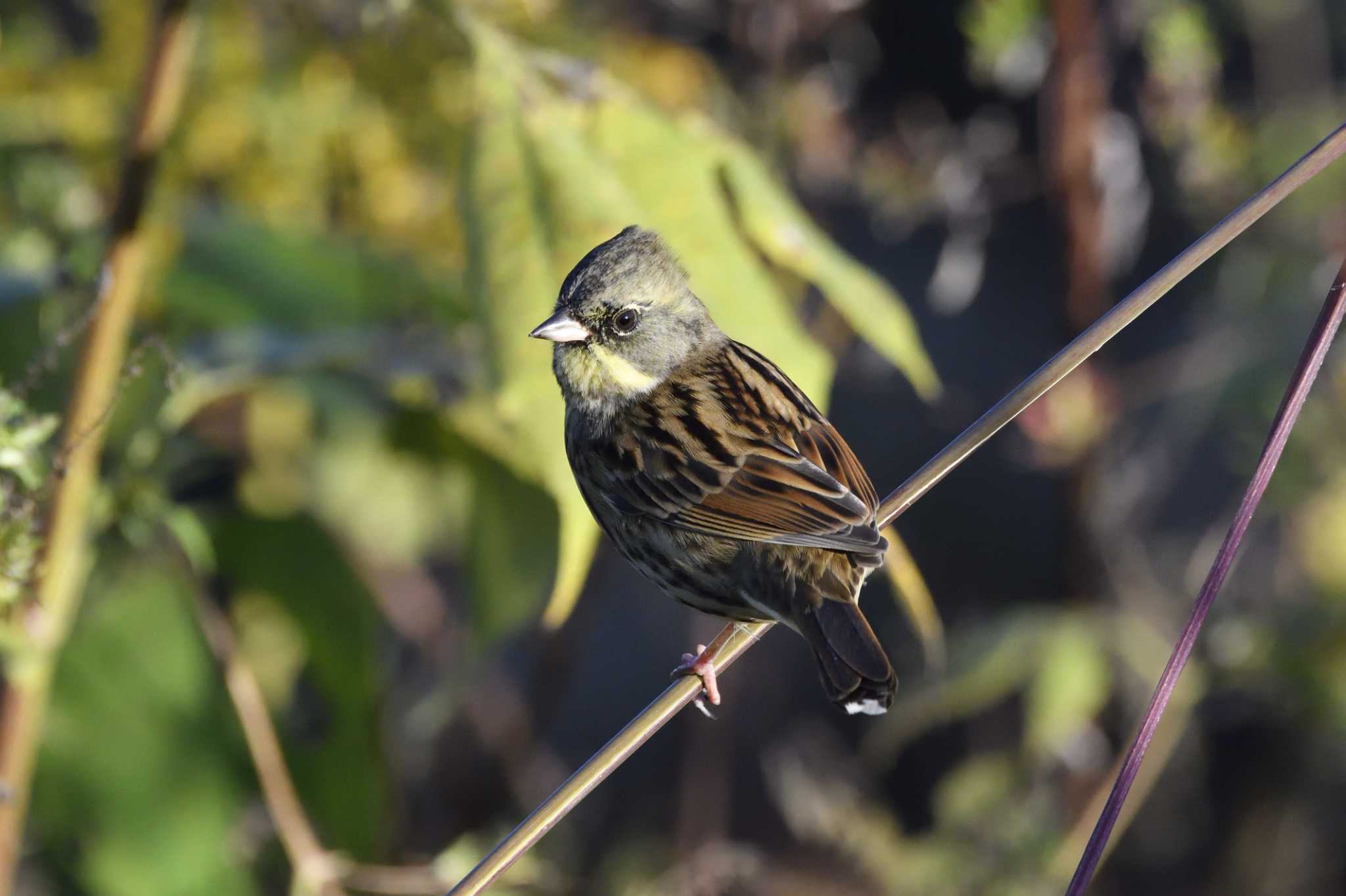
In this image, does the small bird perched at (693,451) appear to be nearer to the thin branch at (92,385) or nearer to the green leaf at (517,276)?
the green leaf at (517,276)

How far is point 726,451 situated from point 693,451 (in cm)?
4

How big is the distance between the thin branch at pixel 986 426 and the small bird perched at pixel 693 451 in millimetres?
274

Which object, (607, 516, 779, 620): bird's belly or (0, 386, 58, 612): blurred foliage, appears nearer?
(0, 386, 58, 612): blurred foliage

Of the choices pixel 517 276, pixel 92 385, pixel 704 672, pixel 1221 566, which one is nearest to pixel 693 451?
pixel 517 276

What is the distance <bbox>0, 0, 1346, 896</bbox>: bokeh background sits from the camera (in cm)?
207

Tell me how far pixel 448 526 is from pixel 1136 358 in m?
3.31

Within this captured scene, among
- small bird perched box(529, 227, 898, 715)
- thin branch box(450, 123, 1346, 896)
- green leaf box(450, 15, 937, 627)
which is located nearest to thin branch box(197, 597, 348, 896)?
green leaf box(450, 15, 937, 627)

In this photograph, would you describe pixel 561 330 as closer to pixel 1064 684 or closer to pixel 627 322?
pixel 627 322

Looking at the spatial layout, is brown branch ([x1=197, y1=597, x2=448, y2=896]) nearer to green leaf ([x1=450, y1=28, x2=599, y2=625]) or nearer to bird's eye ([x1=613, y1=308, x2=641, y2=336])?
green leaf ([x1=450, y1=28, x2=599, y2=625])

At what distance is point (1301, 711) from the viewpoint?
11.7 ft

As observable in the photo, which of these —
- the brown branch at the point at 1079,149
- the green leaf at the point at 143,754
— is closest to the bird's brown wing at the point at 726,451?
the green leaf at the point at 143,754

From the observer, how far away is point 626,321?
75.7 inches

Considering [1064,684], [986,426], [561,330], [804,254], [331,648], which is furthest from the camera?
[1064,684]

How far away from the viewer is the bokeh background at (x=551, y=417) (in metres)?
2.07
